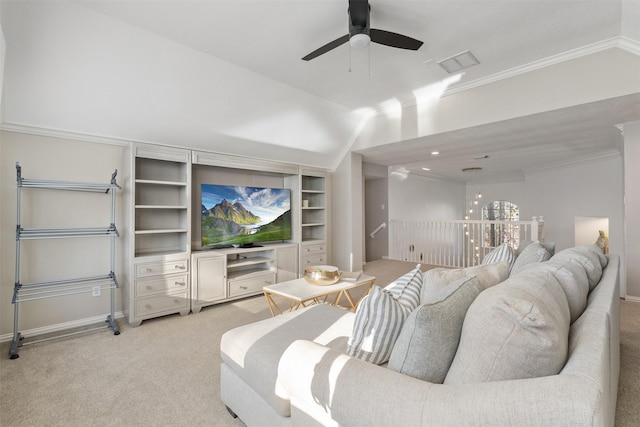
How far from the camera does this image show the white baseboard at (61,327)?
9.56ft

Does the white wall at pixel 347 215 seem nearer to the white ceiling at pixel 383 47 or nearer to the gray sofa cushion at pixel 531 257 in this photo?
the white ceiling at pixel 383 47

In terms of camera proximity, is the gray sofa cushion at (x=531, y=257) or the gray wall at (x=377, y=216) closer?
the gray sofa cushion at (x=531, y=257)

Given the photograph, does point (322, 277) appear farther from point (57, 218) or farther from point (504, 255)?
point (57, 218)

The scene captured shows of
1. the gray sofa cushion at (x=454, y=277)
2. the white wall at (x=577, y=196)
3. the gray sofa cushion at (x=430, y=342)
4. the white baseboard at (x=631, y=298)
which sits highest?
the white wall at (x=577, y=196)

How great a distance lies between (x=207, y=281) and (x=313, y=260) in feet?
5.85

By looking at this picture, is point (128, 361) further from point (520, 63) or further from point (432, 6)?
point (520, 63)

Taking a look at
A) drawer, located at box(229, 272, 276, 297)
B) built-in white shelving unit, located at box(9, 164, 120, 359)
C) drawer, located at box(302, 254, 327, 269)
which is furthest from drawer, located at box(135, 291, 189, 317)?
drawer, located at box(302, 254, 327, 269)

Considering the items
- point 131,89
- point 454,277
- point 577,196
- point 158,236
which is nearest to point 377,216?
point 577,196

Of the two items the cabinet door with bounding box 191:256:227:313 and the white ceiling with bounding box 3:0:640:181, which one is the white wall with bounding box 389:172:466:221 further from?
the cabinet door with bounding box 191:256:227:313

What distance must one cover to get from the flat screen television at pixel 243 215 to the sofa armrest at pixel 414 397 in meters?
3.10

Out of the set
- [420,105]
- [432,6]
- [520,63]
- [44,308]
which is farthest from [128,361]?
[520,63]

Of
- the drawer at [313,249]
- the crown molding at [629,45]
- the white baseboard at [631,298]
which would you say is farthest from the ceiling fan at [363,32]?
the white baseboard at [631,298]

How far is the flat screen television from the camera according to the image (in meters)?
4.02

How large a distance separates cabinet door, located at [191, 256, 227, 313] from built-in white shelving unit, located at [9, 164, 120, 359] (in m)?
0.81
